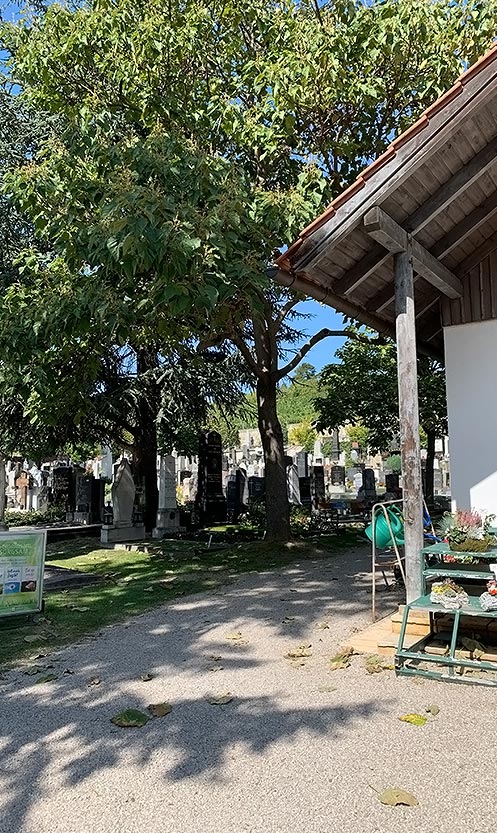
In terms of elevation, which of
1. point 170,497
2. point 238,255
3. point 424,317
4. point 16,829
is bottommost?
point 16,829

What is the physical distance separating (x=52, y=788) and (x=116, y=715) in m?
0.93

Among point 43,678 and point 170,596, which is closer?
point 43,678

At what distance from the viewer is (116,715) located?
411 cm

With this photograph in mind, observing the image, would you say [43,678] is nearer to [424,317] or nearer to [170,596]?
[170,596]

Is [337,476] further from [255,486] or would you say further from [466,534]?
[466,534]

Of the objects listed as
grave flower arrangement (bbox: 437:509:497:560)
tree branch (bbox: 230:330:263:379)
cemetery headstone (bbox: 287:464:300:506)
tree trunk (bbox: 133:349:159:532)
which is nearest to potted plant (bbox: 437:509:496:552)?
grave flower arrangement (bbox: 437:509:497:560)

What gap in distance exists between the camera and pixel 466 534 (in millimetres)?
5223

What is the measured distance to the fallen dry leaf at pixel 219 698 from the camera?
429 centimetres

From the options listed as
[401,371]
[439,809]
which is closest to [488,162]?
[401,371]

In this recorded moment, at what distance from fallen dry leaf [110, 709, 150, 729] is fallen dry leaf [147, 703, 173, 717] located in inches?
2.7

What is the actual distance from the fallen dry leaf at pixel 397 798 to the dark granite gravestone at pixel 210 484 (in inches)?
603

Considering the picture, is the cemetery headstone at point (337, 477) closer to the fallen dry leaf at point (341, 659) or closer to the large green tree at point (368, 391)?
the large green tree at point (368, 391)

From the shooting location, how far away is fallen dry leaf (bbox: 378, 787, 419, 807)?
2.90 metres

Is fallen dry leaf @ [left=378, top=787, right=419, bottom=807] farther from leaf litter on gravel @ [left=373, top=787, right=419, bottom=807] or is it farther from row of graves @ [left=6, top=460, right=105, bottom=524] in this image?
row of graves @ [left=6, top=460, right=105, bottom=524]
